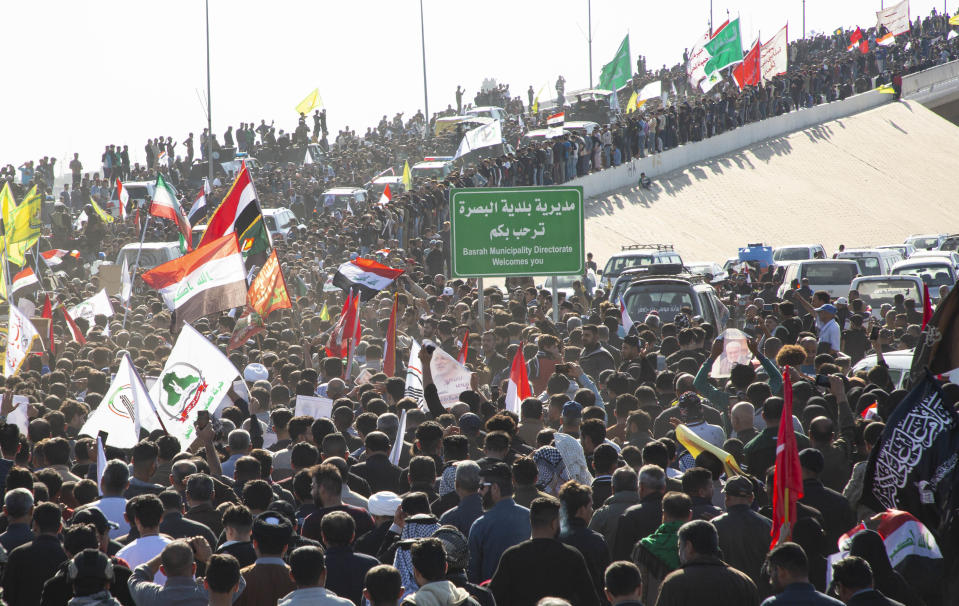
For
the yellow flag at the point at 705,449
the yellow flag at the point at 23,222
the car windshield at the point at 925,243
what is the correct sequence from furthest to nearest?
the car windshield at the point at 925,243, the yellow flag at the point at 23,222, the yellow flag at the point at 705,449

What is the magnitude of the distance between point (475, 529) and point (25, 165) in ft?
128

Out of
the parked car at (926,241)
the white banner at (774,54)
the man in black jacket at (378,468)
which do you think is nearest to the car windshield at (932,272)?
the parked car at (926,241)

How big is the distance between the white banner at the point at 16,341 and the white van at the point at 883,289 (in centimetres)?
1235

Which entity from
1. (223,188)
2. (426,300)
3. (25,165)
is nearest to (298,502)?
(426,300)

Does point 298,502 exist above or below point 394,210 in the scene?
below

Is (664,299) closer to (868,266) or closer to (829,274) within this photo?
(829,274)

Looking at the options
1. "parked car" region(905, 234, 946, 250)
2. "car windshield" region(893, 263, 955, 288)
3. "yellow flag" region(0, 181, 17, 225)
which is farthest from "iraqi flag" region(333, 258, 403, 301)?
"parked car" region(905, 234, 946, 250)

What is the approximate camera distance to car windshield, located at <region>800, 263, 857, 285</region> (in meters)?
23.0

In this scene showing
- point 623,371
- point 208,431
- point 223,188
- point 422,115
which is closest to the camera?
point 208,431

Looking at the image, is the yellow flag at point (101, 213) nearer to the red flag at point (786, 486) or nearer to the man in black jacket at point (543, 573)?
the man in black jacket at point (543, 573)

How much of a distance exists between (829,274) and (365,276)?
Answer: 1055 cm

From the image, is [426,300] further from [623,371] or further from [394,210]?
[394,210]

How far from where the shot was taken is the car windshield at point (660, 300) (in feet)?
55.2

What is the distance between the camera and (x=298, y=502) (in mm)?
7379
